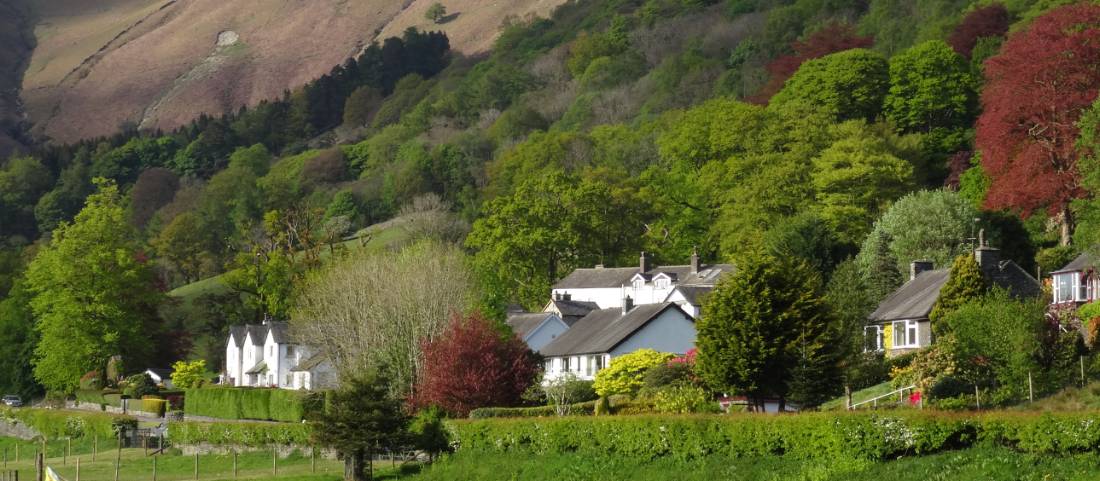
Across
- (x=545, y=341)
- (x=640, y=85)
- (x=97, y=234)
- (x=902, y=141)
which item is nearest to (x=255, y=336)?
(x=97, y=234)

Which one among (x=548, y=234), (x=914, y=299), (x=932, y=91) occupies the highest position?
(x=932, y=91)

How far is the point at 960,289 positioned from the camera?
57.1 m

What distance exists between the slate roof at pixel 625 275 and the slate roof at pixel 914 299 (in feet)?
52.9

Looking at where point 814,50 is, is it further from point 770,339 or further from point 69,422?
point 770,339

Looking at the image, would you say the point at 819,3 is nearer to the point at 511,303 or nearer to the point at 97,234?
the point at 511,303

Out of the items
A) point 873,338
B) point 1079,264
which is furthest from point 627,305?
point 1079,264

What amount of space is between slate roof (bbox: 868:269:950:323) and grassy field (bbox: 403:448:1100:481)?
19639mm

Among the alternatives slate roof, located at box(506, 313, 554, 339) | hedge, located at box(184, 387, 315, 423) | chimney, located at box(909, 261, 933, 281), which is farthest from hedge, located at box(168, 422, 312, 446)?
chimney, located at box(909, 261, 933, 281)

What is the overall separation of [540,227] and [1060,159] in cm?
3321

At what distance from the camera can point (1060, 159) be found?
225 feet

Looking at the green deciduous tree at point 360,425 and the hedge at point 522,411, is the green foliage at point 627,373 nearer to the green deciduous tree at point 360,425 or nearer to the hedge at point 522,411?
the hedge at point 522,411

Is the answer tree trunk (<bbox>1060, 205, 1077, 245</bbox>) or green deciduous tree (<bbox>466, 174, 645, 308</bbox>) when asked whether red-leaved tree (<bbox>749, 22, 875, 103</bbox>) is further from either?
tree trunk (<bbox>1060, 205, 1077, 245</bbox>)

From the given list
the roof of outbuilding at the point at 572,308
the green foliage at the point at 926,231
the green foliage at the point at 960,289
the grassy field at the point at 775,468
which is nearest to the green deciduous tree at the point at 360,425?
the grassy field at the point at 775,468

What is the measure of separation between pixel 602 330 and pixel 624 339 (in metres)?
5.06
